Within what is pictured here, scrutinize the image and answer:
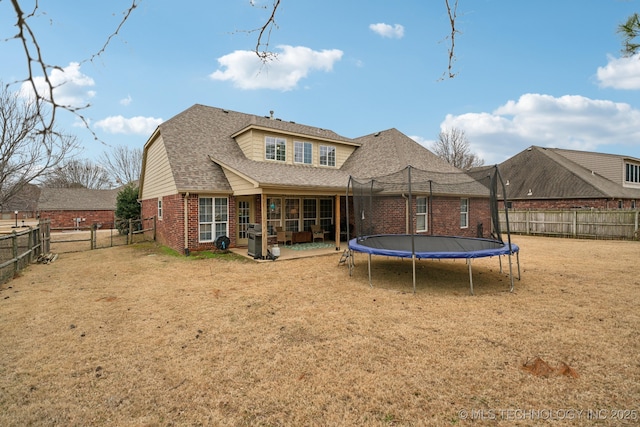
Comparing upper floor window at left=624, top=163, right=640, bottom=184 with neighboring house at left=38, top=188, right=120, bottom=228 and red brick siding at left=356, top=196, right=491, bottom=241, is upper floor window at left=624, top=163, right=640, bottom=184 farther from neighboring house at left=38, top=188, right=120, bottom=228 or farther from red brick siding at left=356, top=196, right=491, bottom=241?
neighboring house at left=38, top=188, right=120, bottom=228

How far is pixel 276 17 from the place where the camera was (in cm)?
211

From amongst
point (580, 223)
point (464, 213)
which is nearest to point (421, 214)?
point (464, 213)

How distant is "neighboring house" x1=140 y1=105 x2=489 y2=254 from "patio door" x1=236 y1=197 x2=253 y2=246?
0.14 feet

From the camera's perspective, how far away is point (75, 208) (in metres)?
30.8

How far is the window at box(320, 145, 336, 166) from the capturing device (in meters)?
15.1

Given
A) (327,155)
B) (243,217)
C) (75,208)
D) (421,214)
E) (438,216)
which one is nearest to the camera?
(243,217)

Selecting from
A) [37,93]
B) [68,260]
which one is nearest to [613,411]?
[37,93]

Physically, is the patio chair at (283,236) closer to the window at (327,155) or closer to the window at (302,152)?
the window at (302,152)

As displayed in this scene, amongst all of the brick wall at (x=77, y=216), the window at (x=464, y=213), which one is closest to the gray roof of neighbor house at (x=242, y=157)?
the window at (x=464, y=213)

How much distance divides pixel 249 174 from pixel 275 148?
12.3 ft

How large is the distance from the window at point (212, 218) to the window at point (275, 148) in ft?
10.1

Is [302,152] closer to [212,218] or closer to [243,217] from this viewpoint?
[243,217]

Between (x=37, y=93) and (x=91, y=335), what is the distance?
4.31 m

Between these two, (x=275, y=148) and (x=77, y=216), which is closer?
(x=275, y=148)
